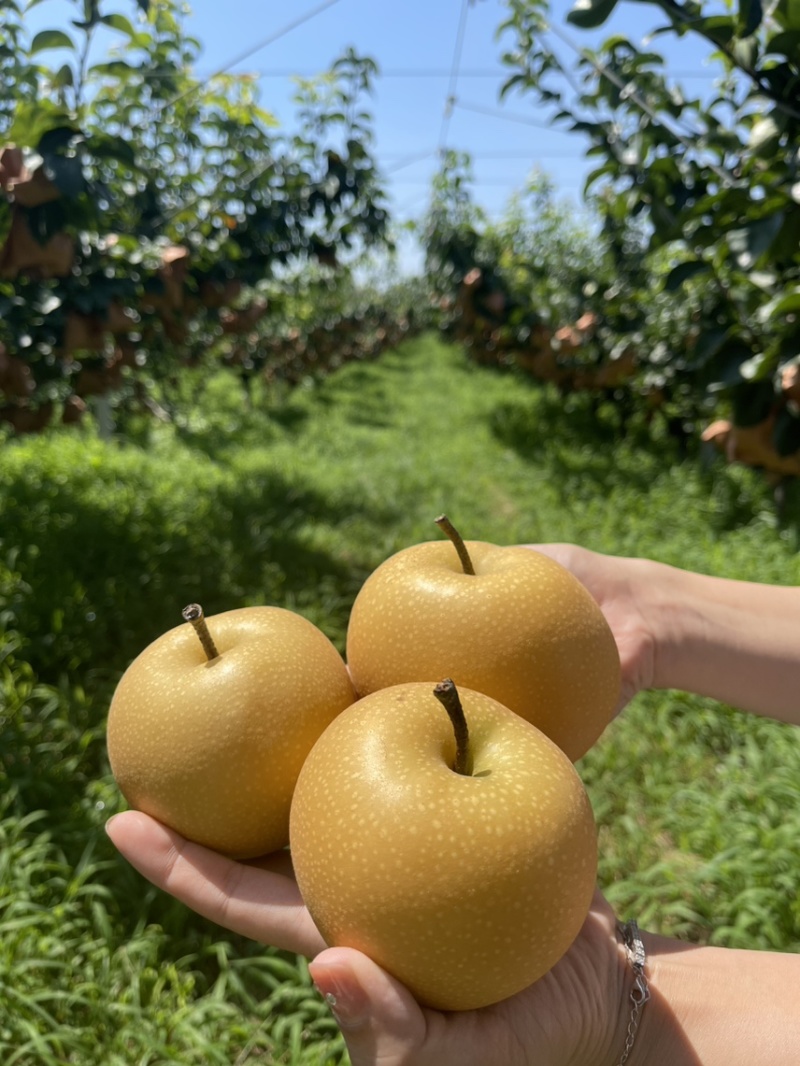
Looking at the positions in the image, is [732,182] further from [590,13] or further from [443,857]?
[443,857]

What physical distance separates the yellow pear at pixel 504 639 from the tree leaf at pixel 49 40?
2.14 meters

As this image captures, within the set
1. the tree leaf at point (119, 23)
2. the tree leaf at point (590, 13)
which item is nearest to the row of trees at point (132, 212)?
the tree leaf at point (119, 23)

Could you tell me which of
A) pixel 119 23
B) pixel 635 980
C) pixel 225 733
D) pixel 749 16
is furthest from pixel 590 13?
pixel 635 980

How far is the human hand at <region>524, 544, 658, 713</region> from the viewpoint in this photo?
4.71ft

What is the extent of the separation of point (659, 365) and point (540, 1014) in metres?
4.90

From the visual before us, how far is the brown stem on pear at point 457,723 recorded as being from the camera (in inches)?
26.7

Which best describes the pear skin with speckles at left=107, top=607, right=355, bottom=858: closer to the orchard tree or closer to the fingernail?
the fingernail

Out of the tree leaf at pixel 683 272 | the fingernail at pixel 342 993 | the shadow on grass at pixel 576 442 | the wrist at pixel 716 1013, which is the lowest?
the wrist at pixel 716 1013

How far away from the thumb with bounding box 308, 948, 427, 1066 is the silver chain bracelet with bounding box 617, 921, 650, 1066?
0.37 meters

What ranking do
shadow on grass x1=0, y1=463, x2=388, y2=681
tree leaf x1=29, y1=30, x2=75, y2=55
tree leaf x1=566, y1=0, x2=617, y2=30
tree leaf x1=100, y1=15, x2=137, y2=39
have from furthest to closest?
shadow on grass x1=0, y1=463, x2=388, y2=681 → tree leaf x1=100, y1=15, x2=137, y2=39 → tree leaf x1=29, y1=30, x2=75, y2=55 → tree leaf x1=566, y1=0, x2=617, y2=30

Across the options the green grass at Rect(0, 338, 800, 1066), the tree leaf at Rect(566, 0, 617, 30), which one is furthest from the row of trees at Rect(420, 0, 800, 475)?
the green grass at Rect(0, 338, 800, 1066)

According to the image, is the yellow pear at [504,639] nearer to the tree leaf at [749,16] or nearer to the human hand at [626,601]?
the human hand at [626,601]

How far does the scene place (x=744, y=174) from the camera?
2164mm

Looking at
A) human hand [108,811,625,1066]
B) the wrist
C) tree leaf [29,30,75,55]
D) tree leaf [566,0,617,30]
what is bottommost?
the wrist
